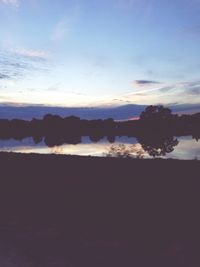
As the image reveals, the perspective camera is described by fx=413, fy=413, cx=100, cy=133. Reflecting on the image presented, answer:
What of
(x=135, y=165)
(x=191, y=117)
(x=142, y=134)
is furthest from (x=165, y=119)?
(x=135, y=165)

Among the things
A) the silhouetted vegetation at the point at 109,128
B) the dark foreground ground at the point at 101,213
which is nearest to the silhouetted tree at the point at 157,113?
the silhouetted vegetation at the point at 109,128

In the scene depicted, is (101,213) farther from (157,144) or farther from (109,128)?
(157,144)

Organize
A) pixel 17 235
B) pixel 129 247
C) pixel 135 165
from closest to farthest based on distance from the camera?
pixel 129 247
pixel 17 235
pixel 135 165

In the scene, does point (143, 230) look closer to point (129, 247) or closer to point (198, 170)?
point (129, 247)

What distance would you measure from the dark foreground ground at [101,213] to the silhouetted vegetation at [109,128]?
22.9 m

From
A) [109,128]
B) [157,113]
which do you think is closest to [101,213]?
[109,128]

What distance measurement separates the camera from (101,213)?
415 cm

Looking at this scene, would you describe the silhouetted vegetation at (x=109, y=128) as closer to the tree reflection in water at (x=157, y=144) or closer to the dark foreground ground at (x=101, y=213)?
the tree reflection in water at (x=157, y=144)

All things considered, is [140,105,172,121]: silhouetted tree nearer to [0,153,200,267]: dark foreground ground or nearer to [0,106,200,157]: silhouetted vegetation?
[0,106,200,157]: silhouetted vegetation

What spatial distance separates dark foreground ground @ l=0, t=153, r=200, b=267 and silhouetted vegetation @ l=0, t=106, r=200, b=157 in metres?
22.9

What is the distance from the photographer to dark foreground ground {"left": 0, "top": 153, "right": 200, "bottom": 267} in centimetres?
346

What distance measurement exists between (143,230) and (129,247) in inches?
10.2

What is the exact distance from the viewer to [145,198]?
170 inches

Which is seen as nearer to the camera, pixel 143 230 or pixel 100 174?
pixel 143 230
